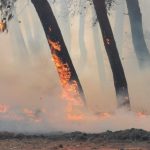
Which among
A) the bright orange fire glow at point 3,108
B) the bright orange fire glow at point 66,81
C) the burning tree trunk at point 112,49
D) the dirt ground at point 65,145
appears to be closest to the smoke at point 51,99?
the bright orange fire glow at point 3,108

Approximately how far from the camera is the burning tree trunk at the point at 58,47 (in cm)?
1791

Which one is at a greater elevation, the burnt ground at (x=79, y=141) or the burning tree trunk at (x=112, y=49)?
the burning tree trunk at (x=112, y=49)

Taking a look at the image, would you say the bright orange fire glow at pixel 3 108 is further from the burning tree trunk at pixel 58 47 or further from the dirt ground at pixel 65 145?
the dirt ground at pixel 65 145

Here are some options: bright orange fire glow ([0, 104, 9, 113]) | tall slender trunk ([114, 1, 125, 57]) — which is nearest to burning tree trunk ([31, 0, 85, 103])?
bright orange fire glow ([0, 104, 9, 113])

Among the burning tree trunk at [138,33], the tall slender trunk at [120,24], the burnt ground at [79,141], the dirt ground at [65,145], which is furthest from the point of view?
the tall slender trunk at [120,24]

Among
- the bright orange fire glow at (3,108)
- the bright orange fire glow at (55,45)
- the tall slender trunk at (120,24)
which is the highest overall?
the tall slender trunk at (120,24)

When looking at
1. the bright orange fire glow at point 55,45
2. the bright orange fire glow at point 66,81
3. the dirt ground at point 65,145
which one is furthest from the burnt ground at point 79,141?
the bright orange fire glow at point 55,45

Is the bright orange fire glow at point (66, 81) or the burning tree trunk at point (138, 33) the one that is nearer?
the bright orange fire glow at point (66, 81)

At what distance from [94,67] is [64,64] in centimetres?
2120

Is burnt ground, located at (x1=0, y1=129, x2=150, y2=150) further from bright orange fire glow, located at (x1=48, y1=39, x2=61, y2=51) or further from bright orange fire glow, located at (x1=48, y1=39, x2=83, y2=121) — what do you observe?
bright orange fire glow, located at (x1=48, y1=39, x2=61, y2=51)

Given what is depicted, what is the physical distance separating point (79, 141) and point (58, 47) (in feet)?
19.7

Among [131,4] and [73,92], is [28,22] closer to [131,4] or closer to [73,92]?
[131,4]

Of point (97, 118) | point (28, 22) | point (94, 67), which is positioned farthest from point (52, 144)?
point (28, 22)

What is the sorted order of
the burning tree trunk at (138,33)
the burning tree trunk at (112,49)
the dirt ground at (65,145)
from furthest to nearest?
the burning tree trunk at (138,33) < the burning tree trunk at (112,49) < the dirt ground at (65,145)
